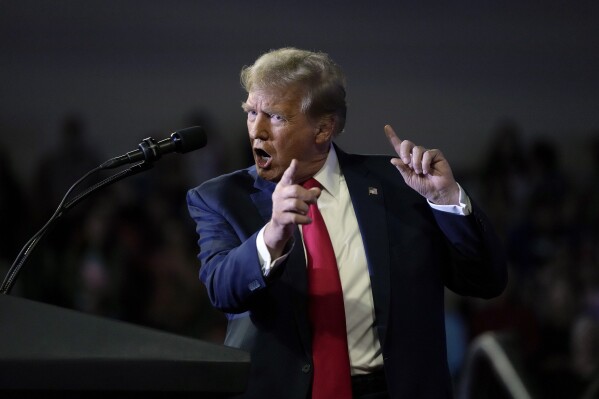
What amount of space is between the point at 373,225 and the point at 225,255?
0.30 m


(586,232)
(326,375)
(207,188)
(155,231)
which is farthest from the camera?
(586,232)

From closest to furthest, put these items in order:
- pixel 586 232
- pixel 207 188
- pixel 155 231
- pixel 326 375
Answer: pixel 326 375
pixel 207 188
pixel 155 231
pixel 586 232

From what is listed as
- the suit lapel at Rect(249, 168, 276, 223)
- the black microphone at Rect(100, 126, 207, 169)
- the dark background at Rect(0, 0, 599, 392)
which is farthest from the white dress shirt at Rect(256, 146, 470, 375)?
the dark background at Rect(0, 0, 599, 392)

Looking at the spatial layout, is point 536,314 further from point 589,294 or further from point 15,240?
point 15,240

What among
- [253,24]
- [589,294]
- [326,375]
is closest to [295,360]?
[326,375]

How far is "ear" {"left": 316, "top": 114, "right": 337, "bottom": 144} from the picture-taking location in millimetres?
2264

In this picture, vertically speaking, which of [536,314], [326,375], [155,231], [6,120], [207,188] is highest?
[207,188]

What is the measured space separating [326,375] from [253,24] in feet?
12.7

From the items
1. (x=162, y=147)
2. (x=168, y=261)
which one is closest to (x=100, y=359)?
(x=162, y=147)

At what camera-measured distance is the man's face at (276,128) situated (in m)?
2.19

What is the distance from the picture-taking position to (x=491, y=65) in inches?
234

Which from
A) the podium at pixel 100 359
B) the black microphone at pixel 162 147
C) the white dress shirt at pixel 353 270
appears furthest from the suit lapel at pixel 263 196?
the podium at pixel 100 359

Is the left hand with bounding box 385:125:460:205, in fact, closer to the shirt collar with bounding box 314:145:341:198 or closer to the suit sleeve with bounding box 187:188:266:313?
the shirt collar with bounding box 314:145:341:198

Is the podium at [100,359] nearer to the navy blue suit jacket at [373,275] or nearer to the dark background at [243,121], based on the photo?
the navy blue suit jacket at [373,275]
